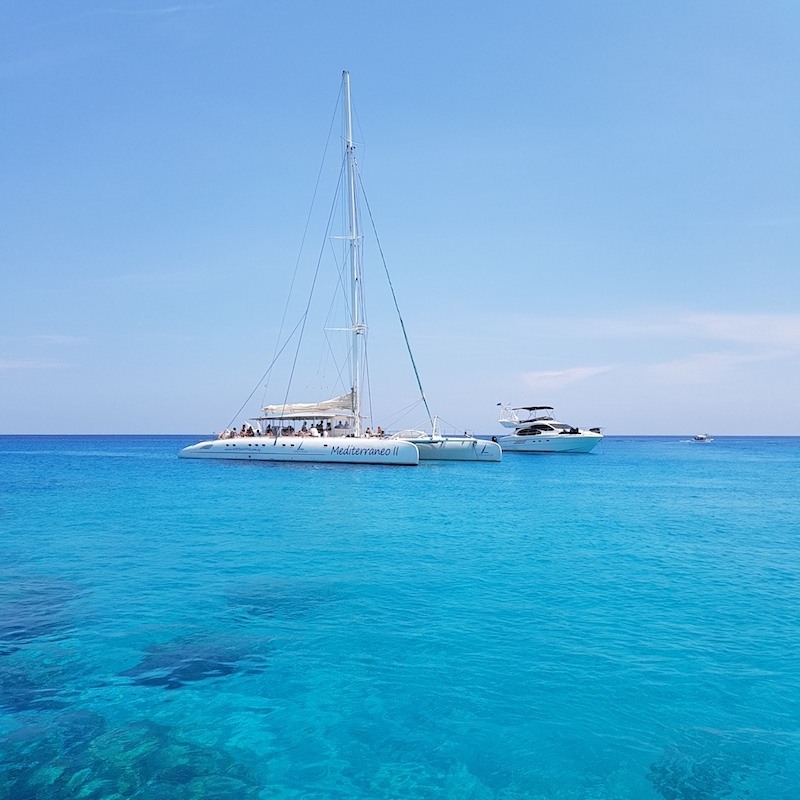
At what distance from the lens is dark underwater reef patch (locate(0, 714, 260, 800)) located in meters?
5.19

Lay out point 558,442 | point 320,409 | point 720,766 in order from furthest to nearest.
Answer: point 558,442 < point 320,409 < point 720,766

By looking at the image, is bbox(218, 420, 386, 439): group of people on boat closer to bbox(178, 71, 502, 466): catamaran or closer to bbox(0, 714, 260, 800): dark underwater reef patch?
bbox(178, 71, 502, 466): catamaran

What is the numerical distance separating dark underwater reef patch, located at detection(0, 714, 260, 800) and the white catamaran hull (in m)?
40.5

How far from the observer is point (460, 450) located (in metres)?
48.6

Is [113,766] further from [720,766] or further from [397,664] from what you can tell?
[720,766]

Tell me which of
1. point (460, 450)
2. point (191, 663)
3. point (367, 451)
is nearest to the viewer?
point (191, 663)

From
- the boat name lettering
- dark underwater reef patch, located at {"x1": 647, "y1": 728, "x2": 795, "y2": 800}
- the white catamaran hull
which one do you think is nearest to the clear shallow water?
dark underwater reef patch, located at {"x1": 647, "y1": 728, "x2": 795, "y2": 800}

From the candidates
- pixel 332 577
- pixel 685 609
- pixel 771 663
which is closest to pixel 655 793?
pixel 771 663

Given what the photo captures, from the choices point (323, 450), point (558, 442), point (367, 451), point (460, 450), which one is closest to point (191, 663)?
point (367, 451)

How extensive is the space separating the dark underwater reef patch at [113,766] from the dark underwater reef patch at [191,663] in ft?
3.85

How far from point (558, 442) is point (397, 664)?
2654 inches

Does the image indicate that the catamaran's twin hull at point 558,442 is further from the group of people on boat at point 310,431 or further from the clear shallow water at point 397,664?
the clear shallow water at point 397,664

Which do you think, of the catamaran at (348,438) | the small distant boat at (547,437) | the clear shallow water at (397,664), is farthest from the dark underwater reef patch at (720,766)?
the small distant boat at (547,437)

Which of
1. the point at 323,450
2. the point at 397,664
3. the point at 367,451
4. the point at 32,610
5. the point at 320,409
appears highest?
the point at 320,409
